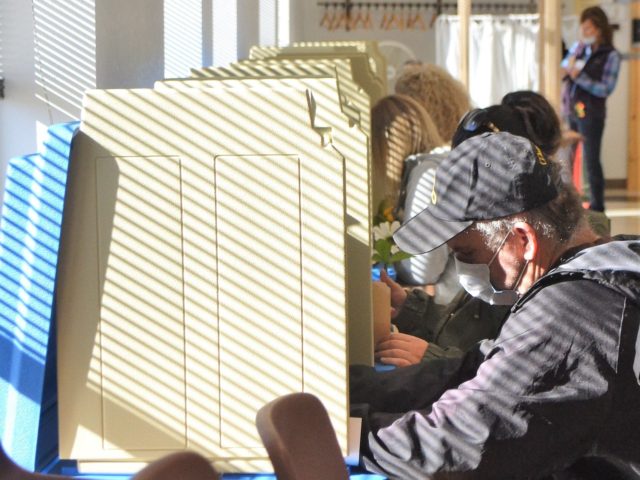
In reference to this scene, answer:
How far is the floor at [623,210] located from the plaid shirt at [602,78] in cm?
110

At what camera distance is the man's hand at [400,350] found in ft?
7.00

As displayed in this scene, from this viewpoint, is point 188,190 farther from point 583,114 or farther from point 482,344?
point 583,114

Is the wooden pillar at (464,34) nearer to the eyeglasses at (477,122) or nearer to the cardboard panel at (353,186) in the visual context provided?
the eyeglasses at (477,122)

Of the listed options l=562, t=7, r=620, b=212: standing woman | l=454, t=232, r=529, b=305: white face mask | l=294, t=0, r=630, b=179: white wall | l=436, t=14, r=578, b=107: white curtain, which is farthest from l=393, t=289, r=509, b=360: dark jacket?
l=294, t=0, r=630, b=179: white wall

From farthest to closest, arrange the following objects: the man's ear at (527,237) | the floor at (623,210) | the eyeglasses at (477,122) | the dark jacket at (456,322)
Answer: the floor at (623,210)
the eyeglasses at (477,122)
the dark jacket at (456,322)
the man's ear at (527,237)

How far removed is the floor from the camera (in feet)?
29.3

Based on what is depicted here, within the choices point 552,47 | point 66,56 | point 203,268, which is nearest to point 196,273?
point 203,268

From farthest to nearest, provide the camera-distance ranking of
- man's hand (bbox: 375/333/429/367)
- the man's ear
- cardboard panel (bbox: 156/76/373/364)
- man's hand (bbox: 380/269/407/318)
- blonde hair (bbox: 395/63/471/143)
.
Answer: blonde hair (bbox: 395/63/471/143), man's hand (bbox: 380/269/407/318), man's hand (bbox: 375/333/429/367), cardboard panel (bbox: 156/76/373/364), the man's ear

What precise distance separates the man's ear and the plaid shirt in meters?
8.00

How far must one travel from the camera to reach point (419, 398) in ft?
6.10

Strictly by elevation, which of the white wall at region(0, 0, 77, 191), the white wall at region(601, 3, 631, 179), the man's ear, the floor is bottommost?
the floor

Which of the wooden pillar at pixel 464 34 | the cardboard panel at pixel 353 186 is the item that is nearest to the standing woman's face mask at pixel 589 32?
the wooden pillar at pixel 464 34

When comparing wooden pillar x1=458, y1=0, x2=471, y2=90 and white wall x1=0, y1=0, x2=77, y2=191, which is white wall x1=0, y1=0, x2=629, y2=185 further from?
wooden pillar x1=458, y1=0, x2=471, y2=90

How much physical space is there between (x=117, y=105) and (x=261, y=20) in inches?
198
